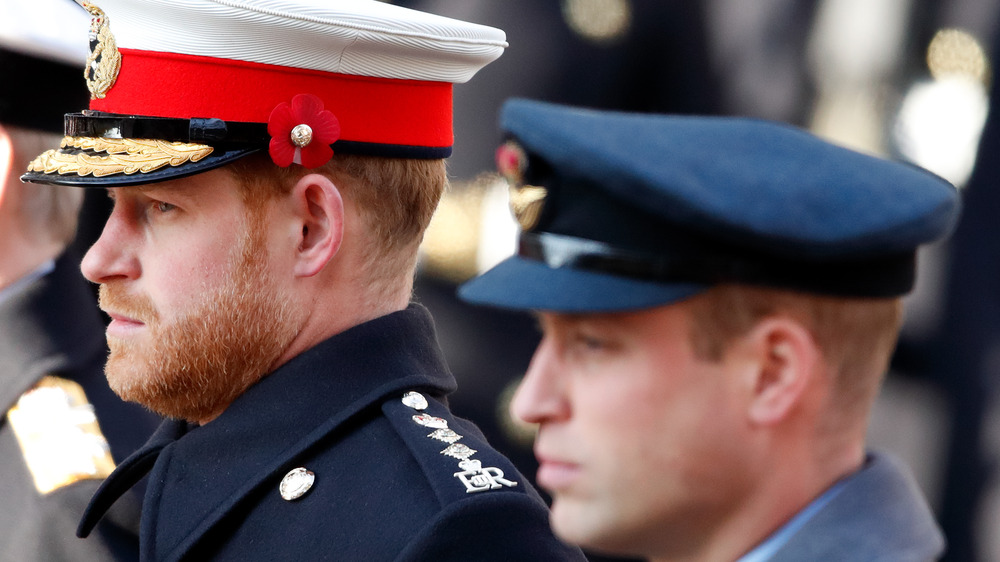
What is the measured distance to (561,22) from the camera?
3.12 m

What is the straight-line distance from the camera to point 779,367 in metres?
1.41

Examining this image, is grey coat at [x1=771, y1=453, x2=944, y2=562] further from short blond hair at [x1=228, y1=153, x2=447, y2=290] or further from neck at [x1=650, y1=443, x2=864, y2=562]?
short blond hair at [x1=228, y1=153, x2=447, y2=290]

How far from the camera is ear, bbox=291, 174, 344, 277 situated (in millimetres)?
2273

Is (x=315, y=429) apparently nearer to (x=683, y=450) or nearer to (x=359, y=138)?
(x=359, y=138)

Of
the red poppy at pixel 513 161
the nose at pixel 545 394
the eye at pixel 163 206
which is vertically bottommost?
the eye at pixel 163 206

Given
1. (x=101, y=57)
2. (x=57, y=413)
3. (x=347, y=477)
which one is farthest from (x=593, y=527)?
(x=57, y=413)

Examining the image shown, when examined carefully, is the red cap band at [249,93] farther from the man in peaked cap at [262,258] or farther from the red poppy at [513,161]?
the red poppy at [513,161]

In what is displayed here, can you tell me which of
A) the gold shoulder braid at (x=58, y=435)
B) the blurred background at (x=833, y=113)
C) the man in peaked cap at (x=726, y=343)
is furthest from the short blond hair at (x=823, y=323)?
the gold shoulder braid at (x=58, y=435)

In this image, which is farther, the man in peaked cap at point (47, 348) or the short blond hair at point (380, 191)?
the man in peaked cap at point (47, 348)

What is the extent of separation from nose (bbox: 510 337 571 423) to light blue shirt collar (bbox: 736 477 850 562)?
277 mm

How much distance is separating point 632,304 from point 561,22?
1.85 m

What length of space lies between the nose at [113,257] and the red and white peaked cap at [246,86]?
0.37 ft

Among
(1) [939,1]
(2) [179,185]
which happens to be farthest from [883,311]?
(1) [939,1]

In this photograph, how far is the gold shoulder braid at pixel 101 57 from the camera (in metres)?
2.37
